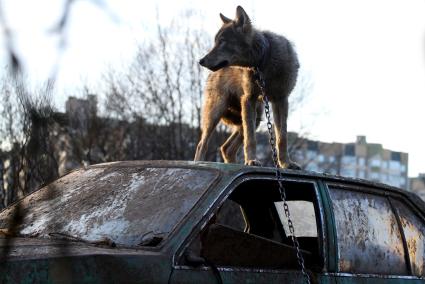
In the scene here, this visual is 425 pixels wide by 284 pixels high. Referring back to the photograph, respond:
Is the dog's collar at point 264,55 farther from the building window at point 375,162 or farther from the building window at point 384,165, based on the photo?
the building window at point 384,165

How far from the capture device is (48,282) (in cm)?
269

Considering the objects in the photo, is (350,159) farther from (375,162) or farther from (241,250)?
(241,250)

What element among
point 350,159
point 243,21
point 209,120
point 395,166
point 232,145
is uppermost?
point 243,21

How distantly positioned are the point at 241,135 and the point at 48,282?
4500 millimetres

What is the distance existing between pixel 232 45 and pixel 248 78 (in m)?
0.34

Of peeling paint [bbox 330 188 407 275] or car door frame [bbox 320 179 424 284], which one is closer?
car door frame [bbox 320 179 424 284]

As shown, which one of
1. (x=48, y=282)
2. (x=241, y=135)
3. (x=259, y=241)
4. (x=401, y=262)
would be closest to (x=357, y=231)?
(x=401, y=262)

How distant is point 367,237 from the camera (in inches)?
175

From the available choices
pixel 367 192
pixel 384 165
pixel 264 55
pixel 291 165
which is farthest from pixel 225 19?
pixel 384 165

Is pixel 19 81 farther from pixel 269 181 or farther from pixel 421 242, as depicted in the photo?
pixel 421 242

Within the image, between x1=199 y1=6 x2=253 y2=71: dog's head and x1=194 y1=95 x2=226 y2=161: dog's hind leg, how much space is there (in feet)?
1.31

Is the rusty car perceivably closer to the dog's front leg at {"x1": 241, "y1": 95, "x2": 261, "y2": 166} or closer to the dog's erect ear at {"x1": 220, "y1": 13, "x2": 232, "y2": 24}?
the dog's front leg at {"x1": 241, "y1": 95, "x2": 261, "y2": 166}

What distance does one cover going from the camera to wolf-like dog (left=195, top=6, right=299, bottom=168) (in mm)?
6555

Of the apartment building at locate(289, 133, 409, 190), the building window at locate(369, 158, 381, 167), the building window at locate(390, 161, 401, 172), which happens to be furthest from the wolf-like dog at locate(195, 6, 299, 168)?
the building window at locate(390, 161, 401, 172)
